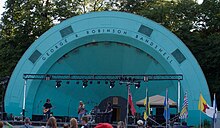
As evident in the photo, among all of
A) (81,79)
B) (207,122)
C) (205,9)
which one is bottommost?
(207,122)

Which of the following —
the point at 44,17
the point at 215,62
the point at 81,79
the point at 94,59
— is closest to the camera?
the point at 81,79

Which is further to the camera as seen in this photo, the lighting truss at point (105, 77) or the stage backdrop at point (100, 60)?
the stage backdrop at point (100, 60)

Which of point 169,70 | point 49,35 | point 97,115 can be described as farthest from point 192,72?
point 49,35

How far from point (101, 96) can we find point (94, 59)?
7.80ft

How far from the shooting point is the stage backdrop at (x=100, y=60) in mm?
22734

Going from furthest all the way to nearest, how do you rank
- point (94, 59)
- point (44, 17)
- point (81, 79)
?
point (44, 17) < point (94, 59) < point (81, 79)

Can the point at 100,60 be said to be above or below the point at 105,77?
above

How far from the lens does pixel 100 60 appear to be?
25.1 meters

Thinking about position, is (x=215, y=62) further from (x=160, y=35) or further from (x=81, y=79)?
(x=81, y=79)

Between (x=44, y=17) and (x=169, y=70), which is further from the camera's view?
(x=44, y=17)

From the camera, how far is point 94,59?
25078 mm

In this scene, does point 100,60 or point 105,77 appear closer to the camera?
point 105,77

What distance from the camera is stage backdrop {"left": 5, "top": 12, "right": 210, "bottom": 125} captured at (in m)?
22.7

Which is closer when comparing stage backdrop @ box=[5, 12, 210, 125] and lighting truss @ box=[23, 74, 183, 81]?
lighting truss @ box=[23, 74, 183, 81]
